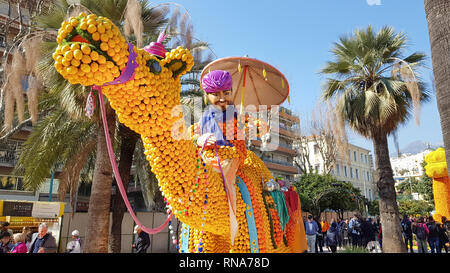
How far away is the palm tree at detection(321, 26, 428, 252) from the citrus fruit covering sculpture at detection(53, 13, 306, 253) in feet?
23.3

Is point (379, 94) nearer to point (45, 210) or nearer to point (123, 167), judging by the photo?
point (123, 167)

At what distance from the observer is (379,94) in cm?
1021

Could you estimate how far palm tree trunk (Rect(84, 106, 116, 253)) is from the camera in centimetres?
766

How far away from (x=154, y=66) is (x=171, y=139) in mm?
620

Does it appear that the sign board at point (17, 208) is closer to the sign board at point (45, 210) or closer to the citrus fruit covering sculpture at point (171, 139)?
the sign board at point (45, 210)

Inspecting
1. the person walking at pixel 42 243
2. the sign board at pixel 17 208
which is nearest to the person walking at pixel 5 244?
the person walking at pixel 42 243

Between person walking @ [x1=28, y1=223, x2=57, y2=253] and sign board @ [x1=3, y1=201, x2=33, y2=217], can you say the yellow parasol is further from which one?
sign board @ [x1=3, y1=201, x2=33, y2=217]

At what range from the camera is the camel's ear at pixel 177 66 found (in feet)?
8.74

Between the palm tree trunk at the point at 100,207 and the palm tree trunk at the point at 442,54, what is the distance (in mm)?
7091

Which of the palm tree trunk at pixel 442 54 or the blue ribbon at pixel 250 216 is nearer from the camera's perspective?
the palm tree trunk at pixel 442 54

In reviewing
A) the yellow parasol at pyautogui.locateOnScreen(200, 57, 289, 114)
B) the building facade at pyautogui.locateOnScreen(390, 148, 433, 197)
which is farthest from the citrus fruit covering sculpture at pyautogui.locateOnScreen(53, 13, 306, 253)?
the building facade at pyautogui.locateOnScreen(390, 148, 433, 197)

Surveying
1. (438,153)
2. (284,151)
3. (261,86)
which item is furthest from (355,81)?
(284,151)
